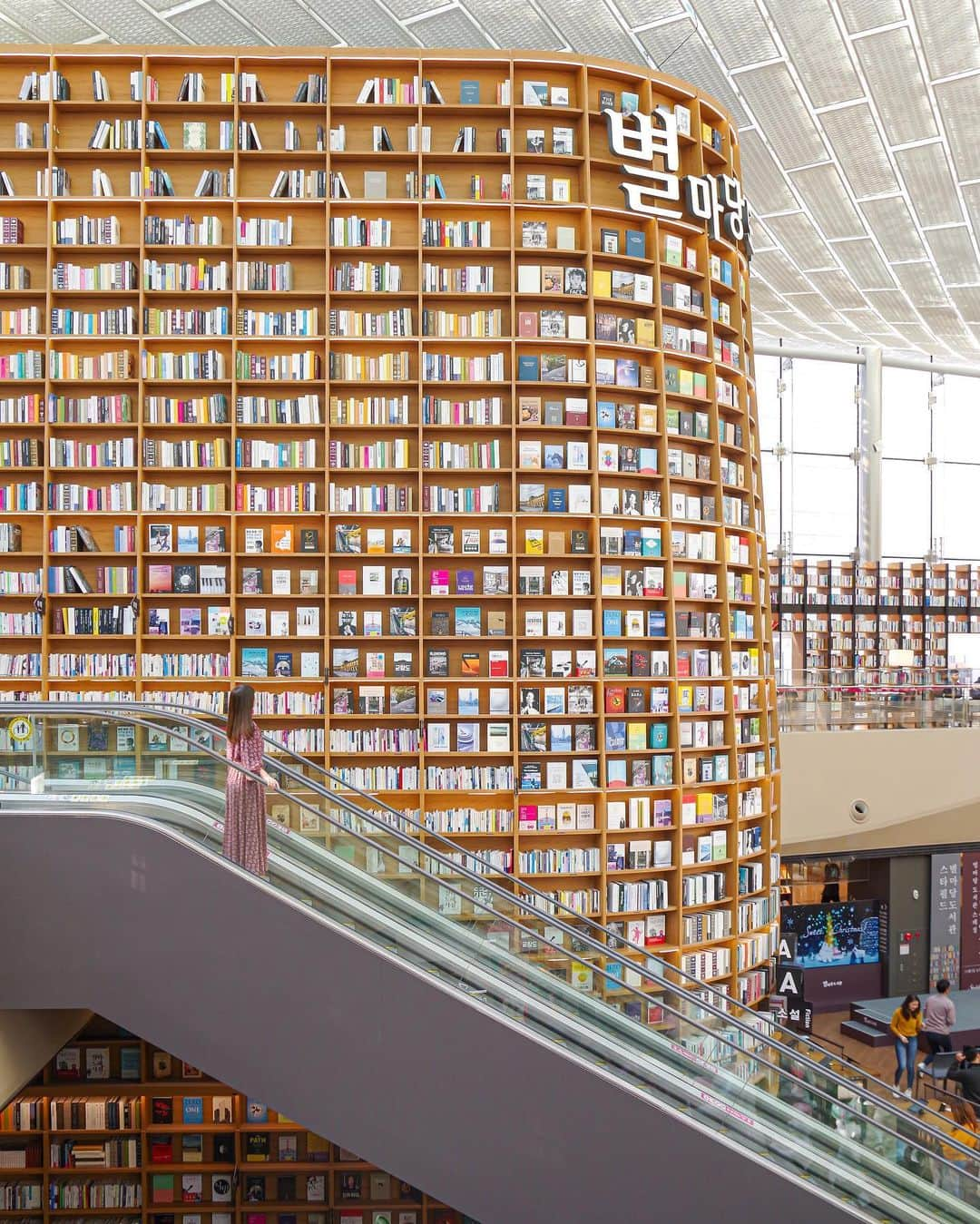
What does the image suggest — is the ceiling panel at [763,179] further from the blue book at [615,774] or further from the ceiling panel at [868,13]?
the blue book at [615,774]

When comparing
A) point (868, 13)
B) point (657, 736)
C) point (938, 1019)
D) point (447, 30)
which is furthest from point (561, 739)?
point (868, 13)

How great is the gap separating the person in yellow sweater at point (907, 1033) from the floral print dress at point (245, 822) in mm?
6828

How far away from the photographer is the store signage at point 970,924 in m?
12.1

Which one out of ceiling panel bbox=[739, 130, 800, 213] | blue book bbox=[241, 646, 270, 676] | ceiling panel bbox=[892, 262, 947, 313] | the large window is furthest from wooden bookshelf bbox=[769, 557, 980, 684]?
blue book bbox=[241, 646, 270, 676]

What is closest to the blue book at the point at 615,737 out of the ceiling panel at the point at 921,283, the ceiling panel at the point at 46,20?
the ceiling panel at the point at 46,20

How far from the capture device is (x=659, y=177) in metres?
6.96

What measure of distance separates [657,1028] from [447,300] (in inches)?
182

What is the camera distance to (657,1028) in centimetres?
397

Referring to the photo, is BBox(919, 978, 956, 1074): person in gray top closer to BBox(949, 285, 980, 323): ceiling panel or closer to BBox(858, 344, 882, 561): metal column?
BBox(949, 285, 980, 323): ceiling panel

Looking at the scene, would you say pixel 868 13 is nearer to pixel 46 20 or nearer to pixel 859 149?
pixel 859 149

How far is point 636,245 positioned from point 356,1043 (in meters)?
5.21

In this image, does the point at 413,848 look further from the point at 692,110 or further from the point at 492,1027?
the point at 692,110

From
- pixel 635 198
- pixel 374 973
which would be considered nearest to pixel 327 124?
pixel 635 198

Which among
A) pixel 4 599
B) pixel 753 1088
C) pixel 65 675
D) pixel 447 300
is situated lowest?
pixel 753 1088
